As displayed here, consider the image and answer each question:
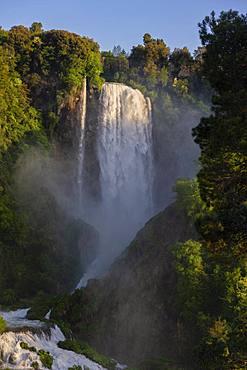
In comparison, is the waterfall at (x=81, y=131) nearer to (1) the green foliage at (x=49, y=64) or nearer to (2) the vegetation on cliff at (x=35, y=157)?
(1) the green foliage at (x=49, y=64)

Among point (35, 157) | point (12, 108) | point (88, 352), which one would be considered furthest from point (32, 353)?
point (12, 108)

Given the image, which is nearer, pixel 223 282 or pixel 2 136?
pixel 223 282

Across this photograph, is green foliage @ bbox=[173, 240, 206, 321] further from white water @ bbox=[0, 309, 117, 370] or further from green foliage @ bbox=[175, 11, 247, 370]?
green foliage @ bbox=[175, 11, 247, 370]

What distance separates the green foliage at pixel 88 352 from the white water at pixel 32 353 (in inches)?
13.6

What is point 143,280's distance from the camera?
27.3m

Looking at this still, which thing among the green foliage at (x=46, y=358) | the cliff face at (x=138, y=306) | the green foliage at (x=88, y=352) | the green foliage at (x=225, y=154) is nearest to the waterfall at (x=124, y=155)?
the cliff face at (x=138, y=306)

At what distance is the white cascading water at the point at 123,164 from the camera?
48781mm

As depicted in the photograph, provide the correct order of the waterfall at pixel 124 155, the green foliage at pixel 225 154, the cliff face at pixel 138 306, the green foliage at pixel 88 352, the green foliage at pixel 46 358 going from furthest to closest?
1. the waterfall at pixel 124 155
2. the cliff face at pixel 138 306
3. the green foliage at pixel 88 352
4. the green foliage at pixel 46 358
5. the green foliage at pixel 225 154

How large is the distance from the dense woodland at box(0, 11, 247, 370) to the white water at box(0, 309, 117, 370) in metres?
4.03

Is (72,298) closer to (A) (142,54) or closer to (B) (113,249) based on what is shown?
(B) (113,249)

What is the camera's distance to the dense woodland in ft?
38.4

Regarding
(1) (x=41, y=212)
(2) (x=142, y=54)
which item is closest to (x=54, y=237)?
(1) (x=41, y=212)

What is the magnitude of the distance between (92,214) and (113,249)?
18.6 feet

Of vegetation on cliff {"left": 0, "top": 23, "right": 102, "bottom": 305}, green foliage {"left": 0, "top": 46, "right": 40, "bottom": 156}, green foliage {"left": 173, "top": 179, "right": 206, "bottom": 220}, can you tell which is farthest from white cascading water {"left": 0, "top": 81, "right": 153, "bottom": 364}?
green foliage {"left": 173, "top": 179, "right": 206, "bottom": 220}
